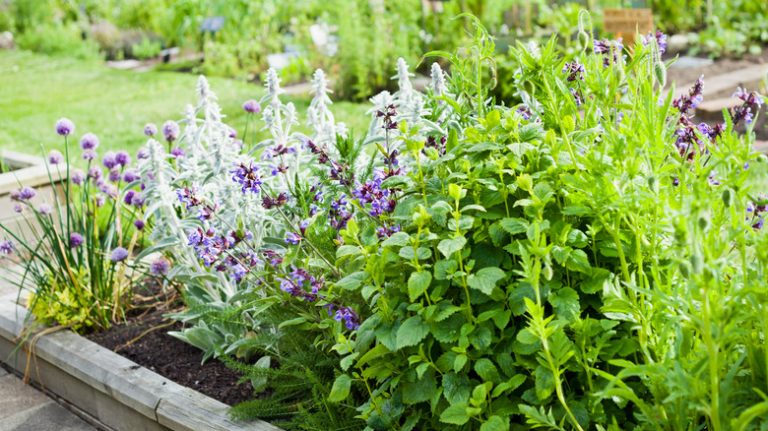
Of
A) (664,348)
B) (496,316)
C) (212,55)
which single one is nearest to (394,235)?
(496,316)

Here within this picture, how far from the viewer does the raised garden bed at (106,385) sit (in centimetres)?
284

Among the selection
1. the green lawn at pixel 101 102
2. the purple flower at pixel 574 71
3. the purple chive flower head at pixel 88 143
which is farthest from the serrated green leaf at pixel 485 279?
the green lawn at pixel 101 102

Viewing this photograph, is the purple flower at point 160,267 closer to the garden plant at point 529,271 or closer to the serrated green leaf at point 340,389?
the garden plant at point 529,271

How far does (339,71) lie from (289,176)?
15.6 ft

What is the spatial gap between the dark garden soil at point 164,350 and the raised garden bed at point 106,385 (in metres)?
0.08

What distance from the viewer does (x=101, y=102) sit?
8.60 m

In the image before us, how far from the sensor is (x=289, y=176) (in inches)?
129

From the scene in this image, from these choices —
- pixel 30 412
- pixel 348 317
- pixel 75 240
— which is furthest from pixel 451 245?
pixel 30 412

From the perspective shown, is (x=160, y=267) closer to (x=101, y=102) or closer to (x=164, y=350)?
(x=164, y=350)

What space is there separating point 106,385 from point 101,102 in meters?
5.92

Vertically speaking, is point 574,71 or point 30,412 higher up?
point 574,71

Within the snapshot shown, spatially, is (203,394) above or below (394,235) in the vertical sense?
below

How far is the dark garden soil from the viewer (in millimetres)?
3056

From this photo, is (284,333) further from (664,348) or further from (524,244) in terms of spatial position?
(664,348)
